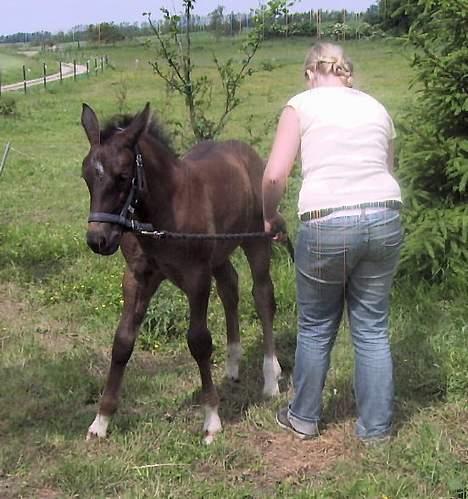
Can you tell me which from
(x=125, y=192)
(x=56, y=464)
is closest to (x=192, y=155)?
(x=125, y=192)

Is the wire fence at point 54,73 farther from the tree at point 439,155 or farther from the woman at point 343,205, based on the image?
the woman at point 343,205

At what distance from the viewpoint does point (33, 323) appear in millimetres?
5977

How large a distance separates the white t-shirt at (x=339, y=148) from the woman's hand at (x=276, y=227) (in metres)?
0.31

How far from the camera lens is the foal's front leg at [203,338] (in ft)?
13.6

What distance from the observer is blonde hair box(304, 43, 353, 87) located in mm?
3775

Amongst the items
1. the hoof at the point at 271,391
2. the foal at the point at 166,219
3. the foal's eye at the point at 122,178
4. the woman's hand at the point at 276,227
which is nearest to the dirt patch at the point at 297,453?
the foal at the point at 166,219

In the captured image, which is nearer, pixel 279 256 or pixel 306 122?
pixel 306 122

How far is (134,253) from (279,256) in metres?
3.06

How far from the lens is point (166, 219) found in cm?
405

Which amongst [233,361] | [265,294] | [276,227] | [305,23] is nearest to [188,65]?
[305,23]

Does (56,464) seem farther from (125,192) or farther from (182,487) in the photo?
(125,192)

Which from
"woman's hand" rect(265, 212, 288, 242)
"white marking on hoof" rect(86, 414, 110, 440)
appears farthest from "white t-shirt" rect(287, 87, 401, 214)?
"white marking on hoof" rect(86, 414, 110, 440)

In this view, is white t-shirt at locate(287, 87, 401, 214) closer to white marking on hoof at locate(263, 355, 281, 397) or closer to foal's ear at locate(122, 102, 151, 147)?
foal's ear at locate(122, 102, 151, 147)

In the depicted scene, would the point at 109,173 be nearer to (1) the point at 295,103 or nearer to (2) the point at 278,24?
(1) the point at 295,103
